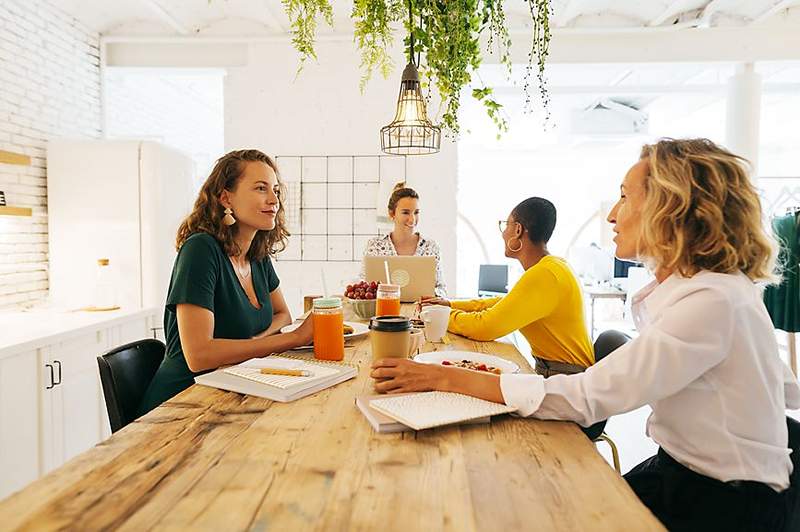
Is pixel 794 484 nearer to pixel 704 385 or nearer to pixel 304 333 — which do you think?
pixel 704 385

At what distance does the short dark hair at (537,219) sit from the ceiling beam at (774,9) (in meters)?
3.42

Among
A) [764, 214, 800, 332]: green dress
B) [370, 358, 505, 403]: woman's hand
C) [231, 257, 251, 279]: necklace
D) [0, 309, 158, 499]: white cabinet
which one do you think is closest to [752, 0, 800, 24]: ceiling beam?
[764, 214, 800, 332]: green dress

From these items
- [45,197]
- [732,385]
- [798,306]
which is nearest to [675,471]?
[732,385]

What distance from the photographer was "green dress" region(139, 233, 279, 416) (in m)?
1.62

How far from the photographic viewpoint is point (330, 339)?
147cm

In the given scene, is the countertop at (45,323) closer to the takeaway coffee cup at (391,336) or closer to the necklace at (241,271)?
the necklace at (241,271)

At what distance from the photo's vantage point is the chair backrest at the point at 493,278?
7086mm

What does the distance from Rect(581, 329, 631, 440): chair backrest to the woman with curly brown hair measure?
954 mm

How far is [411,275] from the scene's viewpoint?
8.36 feet

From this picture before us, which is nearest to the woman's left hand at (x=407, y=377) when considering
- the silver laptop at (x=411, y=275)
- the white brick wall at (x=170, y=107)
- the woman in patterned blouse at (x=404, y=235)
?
the silver laptop at (x=411, y=275)

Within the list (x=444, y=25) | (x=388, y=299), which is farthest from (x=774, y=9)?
(x=388, y=299)

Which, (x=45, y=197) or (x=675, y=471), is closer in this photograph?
(x=675, y=471)

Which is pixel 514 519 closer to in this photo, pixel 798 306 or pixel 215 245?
pixel 215 245

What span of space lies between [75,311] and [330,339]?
9.15 ft
